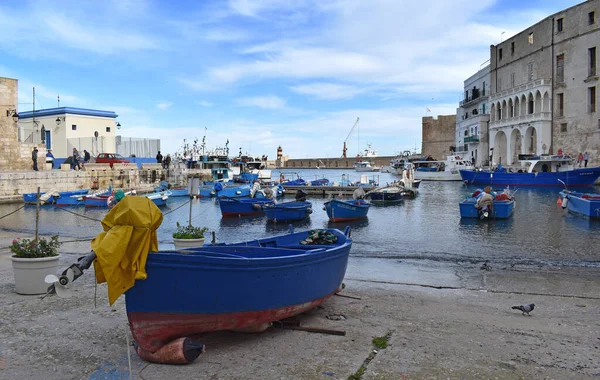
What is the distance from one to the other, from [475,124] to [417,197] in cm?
3523

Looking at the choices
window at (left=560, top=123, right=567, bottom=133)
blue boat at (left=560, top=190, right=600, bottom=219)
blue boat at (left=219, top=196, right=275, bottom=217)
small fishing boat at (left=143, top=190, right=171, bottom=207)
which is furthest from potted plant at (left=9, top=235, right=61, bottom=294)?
window at (left=560, top=123, right=567, bottom=133)

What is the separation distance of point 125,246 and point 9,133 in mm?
33951

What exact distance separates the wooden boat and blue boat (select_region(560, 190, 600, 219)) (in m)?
22.1

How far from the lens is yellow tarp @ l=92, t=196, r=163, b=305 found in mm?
5008

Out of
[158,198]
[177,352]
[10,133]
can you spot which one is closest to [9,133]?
[10,133]

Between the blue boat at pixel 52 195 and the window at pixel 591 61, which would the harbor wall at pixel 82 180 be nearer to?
the blue boat at pixel 52 195

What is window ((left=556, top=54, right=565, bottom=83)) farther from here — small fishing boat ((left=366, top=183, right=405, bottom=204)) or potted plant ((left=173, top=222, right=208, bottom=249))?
potted plant ((left=173, top=222, right=208, bottom=249))

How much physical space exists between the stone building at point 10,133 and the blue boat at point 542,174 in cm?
4386

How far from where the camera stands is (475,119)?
232ft

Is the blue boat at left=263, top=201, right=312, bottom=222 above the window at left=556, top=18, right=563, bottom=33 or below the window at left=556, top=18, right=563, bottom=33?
below

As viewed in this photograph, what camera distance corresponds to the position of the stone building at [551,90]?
49438 mm

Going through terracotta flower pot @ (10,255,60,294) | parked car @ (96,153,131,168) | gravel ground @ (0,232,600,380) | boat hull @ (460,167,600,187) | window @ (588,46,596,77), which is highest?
window @ (588,46,596,77)

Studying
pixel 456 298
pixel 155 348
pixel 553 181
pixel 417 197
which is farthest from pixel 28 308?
pixel 553 181

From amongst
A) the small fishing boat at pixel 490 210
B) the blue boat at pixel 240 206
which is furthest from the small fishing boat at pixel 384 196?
the small fishing boat at pixel 490 210
